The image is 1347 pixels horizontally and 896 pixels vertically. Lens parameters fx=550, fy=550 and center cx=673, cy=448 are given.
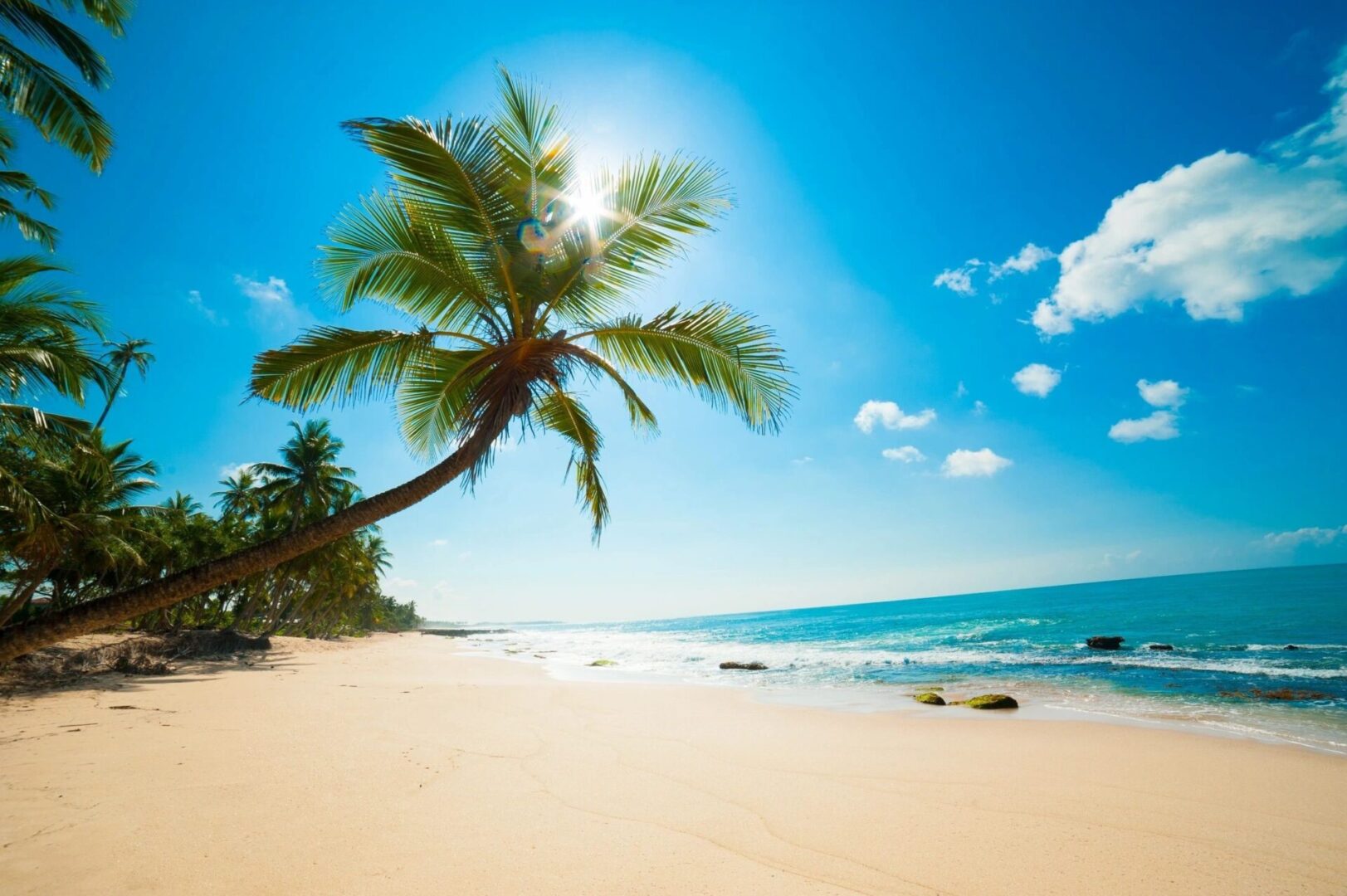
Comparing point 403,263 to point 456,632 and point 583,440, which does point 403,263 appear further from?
point 456,632

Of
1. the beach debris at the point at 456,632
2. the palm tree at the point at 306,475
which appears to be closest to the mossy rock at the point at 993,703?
the palm tree at the point at 306,475

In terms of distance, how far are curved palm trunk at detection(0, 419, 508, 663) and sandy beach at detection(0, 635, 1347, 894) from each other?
1.62m

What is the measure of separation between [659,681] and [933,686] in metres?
7.58

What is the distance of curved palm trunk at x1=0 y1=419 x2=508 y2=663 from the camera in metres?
2.45

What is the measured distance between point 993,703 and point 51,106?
16.6 metres

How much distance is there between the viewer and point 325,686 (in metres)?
11.9

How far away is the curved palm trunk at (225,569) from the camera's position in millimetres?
2453

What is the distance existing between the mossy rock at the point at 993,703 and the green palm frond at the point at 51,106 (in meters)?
16.0

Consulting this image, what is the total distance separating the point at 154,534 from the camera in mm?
22094

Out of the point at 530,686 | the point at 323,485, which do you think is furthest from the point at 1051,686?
the point at 323,485

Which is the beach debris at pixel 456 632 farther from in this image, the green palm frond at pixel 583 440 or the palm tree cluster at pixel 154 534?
the green palm frond at pixel 583 440

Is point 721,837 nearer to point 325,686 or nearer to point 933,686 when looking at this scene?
point 325,686

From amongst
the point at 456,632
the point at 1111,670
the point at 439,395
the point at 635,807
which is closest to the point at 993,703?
the point at 1111,670

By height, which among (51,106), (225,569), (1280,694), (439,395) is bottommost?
(1280,694)
